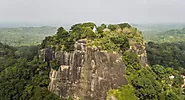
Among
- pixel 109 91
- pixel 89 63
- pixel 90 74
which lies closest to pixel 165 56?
pixel 89 63

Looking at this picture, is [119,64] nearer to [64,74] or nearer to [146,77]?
[146,77]

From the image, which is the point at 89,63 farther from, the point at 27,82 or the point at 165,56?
the point at 165,56

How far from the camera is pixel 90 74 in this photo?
23.1m

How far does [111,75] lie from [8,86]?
1454 centimetres

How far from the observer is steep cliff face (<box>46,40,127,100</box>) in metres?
22.6

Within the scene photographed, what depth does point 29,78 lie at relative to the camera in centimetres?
3141

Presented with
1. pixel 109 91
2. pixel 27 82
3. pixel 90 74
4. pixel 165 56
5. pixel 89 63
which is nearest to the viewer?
pixel 109 91

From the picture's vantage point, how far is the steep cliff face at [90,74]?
74.1ft

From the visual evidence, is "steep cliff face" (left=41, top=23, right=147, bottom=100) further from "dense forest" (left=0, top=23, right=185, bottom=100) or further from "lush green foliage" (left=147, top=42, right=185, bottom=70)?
"lush green foliage" (left=147, top=42, right=185, bottom=70)

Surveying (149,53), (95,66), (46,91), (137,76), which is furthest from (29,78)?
(149,53)

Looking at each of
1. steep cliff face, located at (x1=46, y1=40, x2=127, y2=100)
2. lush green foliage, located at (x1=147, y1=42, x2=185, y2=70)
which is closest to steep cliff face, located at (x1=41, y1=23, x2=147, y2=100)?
steep cliff face, located at (x1=46, y1=40, x2=127, y2=100)

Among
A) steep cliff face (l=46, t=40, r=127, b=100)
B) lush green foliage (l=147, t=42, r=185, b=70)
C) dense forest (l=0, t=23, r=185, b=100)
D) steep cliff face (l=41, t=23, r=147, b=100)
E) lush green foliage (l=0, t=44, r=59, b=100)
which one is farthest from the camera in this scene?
lush green foliage (l=147, t=42, r=185, b=70)

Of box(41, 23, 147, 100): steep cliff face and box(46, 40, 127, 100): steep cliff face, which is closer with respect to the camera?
box(46, 40, 127, 100): steep cliff face

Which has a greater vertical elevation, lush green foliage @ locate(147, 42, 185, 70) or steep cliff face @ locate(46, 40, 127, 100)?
steep cliff face @ locate(46, 40, 127, 100)
